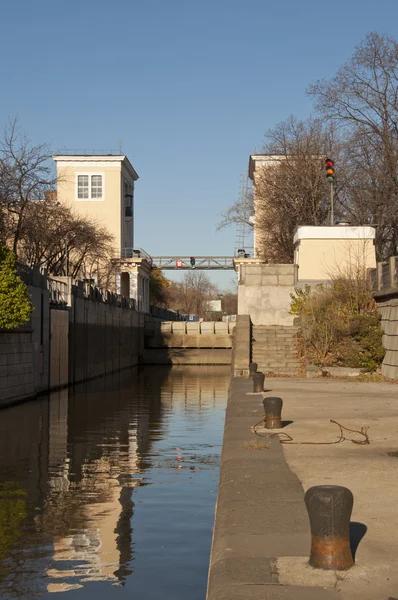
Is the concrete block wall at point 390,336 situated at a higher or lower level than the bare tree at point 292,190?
lower

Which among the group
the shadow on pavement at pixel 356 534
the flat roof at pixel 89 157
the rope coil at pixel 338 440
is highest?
the flat roof at pixel 89 157

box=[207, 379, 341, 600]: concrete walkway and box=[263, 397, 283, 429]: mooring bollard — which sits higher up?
box=[263, 397, 283, 429]: mooring bollard

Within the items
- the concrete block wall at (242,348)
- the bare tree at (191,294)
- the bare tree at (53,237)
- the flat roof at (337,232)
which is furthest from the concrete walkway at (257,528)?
the bare tree at (191,294)

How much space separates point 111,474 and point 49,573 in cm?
627

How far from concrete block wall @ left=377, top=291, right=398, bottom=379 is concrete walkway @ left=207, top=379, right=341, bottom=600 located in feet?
49.2

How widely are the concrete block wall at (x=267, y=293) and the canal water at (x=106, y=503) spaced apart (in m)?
12.9

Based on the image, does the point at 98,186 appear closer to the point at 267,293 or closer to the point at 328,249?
the point at 267,293

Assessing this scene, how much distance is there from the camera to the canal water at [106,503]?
8693mm

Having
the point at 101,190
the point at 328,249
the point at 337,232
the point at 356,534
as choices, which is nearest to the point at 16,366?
the point at 328,249

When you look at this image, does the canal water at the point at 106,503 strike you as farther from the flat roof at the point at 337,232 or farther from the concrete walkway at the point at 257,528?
the flat roof at the point at 337,232

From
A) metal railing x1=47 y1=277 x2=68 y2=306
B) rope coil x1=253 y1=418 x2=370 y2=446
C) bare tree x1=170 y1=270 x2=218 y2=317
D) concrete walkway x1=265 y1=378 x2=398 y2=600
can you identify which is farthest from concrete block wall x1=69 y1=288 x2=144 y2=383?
bare tree x1=170 y1=270 x2=218 y2=317

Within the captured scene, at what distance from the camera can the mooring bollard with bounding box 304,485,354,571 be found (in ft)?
18.8

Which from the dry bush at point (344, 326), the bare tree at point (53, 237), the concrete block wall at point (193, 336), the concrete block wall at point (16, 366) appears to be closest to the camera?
the concrete block wall at point (16, 366)

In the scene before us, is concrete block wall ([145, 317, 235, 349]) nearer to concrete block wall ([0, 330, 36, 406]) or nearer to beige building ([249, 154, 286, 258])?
beige building ([249, 154, 286, 258])
